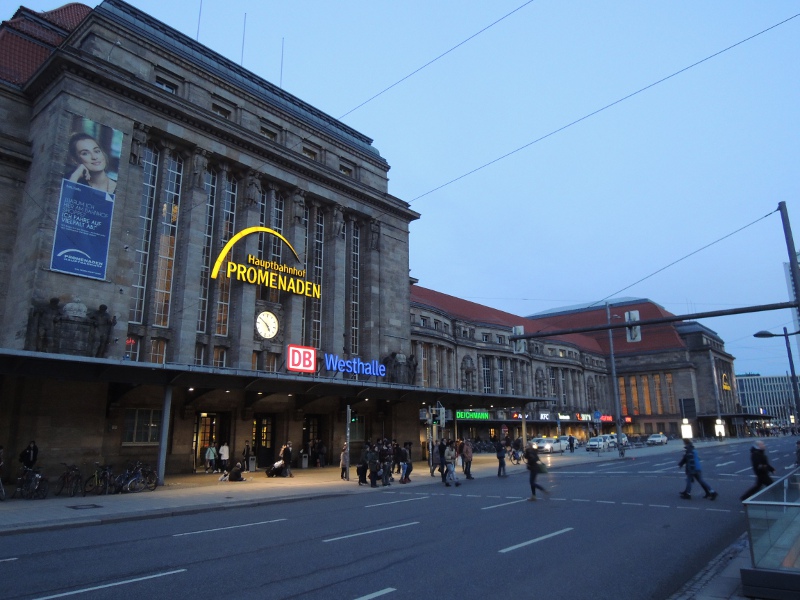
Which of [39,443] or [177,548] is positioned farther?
[39,443]

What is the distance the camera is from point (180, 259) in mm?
31641

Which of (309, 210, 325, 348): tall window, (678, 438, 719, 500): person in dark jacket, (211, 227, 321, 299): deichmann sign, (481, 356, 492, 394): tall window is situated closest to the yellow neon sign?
(211, 227, 321, 299): deichmann sign

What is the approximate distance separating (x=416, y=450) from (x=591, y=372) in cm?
7823

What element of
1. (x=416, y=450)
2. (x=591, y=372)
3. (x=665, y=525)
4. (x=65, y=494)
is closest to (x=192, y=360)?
(x=65, y=494)

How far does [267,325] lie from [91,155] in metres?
13.9

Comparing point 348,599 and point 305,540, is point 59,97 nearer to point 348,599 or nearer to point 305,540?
point 305,540

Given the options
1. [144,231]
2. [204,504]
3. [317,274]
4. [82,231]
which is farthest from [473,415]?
[204,504]

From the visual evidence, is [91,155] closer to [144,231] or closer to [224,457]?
[144,231]

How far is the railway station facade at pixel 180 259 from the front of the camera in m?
25.2

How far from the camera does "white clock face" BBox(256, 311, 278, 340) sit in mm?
35062

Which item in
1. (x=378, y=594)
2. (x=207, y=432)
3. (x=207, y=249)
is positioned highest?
(x=207, y=249)

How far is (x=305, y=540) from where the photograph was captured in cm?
1186

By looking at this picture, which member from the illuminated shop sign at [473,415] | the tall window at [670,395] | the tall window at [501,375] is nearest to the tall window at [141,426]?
the illuminated shop sign at [473,415]

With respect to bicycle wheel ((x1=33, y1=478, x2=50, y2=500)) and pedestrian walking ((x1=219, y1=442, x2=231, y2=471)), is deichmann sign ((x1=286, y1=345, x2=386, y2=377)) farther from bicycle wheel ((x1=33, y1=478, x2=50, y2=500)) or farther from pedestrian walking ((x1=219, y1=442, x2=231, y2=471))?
bicycle wheel ((x1=33, y1=478, x2=50, y2=500))
